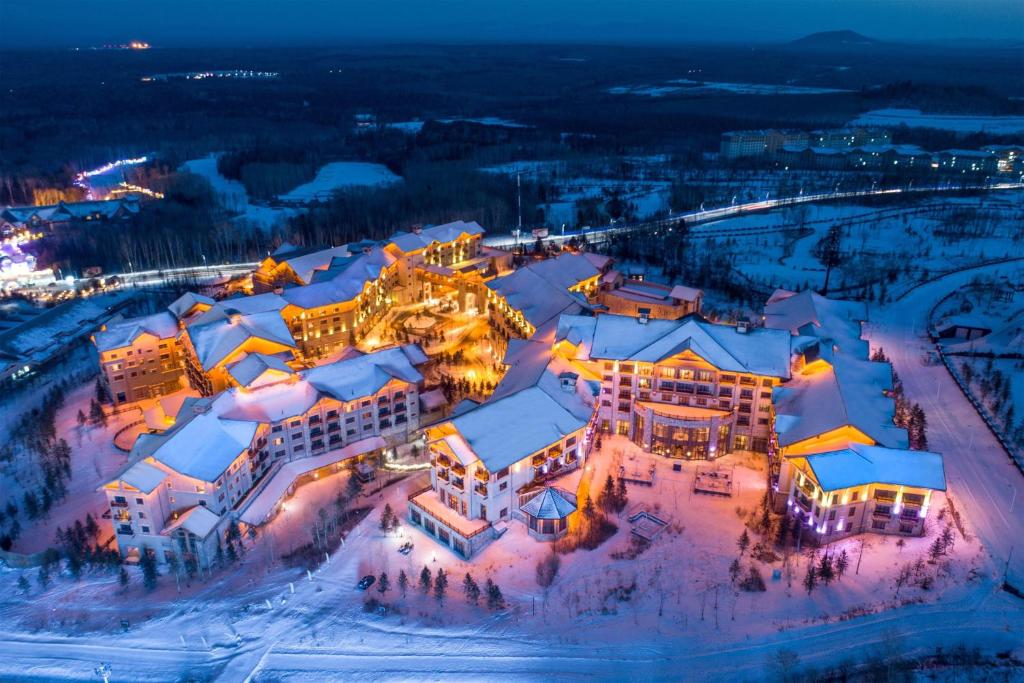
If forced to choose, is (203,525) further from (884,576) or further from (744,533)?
(884,576)

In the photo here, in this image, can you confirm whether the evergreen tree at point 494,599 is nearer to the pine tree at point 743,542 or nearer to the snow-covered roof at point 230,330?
the pine tree at point 743,542

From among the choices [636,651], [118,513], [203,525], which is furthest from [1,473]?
[636,651]

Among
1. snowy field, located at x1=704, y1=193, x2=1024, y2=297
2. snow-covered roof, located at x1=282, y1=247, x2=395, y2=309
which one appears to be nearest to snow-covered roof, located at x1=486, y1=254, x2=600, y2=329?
snow-covered roof, located at x1=282, y1=247, x2=395, y2=309

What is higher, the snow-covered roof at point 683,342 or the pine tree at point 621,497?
the snow-covered roof at point 683,342

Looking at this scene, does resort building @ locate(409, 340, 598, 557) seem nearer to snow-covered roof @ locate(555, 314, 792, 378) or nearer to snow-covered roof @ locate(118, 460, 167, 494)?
snow-covered roof @ locate(555, 314, 792, 378)

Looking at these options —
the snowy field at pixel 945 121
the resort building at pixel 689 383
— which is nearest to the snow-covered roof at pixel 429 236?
the resort building at pixel 689 383

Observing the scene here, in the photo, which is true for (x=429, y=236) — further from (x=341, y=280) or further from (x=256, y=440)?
(x=256, y=440)
